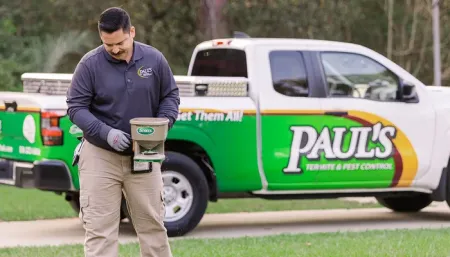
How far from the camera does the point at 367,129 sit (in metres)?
11.2

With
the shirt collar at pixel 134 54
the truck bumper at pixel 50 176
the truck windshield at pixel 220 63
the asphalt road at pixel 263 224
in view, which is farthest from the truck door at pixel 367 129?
the shirt collar at pixel 134 54

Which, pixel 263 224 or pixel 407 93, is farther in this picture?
A: pixel 263 224

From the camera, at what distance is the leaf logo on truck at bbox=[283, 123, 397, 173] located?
36.0ft

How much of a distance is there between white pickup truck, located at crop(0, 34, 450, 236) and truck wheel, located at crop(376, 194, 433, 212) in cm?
89

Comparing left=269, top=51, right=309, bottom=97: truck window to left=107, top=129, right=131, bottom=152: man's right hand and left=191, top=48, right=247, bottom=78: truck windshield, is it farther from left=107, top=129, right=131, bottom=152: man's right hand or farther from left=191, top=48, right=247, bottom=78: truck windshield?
left=107, top=129, right=131, bottom=152: man's right hand

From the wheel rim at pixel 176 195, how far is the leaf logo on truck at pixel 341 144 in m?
1.04

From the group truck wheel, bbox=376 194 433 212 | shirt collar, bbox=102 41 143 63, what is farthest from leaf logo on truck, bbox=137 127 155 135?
truck wheel, bbox=376 194 433 212

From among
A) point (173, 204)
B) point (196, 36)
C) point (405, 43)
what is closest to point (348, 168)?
point (173, 204)

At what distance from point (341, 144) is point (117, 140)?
5.01 metres

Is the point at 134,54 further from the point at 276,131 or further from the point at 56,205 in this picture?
the point at 56,205

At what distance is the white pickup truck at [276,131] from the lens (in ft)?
34.1

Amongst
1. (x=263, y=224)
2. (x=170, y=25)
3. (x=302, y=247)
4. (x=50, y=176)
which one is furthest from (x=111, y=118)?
(x=170, y=25)

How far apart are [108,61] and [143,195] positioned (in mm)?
854

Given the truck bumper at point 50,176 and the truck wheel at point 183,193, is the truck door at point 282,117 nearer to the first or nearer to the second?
the truck wheel at point 183,193
